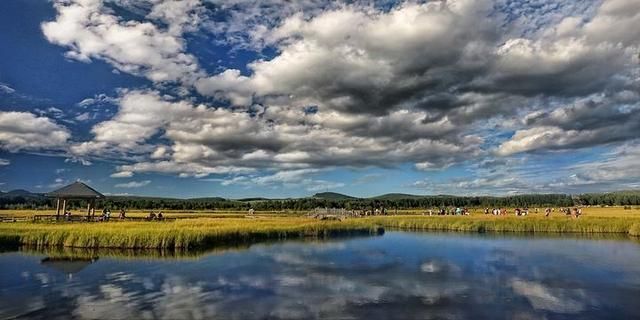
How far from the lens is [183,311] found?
15695 mm

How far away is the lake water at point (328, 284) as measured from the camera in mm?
15797

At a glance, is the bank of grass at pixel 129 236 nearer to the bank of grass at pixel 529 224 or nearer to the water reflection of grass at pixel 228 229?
the water reflection of grass at pixel 228 229

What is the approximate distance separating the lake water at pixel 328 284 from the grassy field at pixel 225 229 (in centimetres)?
273

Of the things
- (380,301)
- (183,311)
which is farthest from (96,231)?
(380,301)

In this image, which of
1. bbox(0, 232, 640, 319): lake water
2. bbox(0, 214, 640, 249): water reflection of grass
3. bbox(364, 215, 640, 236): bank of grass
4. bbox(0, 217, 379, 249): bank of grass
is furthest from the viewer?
bbox(364, 215, 640, 236): bank of grass

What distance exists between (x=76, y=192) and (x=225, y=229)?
2212cm

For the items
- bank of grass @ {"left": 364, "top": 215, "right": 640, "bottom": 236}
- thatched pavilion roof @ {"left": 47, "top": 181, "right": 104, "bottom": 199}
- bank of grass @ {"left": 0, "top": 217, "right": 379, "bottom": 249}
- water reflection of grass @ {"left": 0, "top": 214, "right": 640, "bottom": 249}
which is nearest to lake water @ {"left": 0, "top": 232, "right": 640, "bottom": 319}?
bank of grass @ {"left": 0, "top": 217, "right": 379, "bottom": 249}

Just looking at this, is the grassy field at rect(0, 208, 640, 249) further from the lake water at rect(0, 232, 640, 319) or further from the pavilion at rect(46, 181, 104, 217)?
the pavilion at rect(46, 181, 104, 217)

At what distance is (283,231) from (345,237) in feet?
19.1

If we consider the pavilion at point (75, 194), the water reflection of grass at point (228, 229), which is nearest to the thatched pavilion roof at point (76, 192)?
the pavilion at point (75, 194)

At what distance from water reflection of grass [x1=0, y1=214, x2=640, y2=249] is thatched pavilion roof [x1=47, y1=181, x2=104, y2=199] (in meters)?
6.81

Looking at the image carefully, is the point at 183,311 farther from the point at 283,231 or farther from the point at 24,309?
the point at 283,231

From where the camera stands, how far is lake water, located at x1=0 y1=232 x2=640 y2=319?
1580cm

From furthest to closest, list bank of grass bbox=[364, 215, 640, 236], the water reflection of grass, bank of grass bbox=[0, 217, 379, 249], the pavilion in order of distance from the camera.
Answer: the pavilion
bank of grass bbox=[364, 215, 640, 236]
the water reflection of grass
bank of grass bbox=[0, 217, 379, 249]
